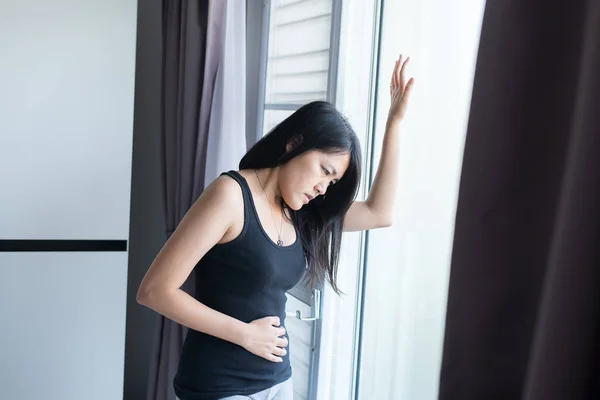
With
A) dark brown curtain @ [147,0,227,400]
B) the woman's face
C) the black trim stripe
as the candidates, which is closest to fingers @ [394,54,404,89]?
the woman's face

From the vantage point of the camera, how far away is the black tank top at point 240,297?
5.13 feet

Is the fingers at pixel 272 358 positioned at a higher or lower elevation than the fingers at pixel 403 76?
lower

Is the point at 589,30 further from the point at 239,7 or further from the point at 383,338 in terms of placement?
the point at 239,7

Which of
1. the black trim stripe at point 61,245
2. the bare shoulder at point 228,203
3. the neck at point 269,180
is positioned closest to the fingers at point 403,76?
the neck at point 269,180

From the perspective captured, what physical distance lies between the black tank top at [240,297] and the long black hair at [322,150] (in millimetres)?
81

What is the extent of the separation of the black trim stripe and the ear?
4.41 feet

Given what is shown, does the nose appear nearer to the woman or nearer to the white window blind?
the woman

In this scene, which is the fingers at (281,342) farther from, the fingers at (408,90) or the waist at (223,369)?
the fingers at (408,90)

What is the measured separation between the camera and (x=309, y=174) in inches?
61.2

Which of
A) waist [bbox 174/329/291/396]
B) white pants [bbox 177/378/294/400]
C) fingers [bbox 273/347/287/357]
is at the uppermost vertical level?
fingers [bbox 273/347/287/357]

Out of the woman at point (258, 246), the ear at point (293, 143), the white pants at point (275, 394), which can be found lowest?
the white pants at point (275, 394)

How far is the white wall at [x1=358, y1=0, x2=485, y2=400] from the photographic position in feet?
5.36

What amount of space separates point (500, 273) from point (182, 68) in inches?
82.3

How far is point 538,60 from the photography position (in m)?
0.77
